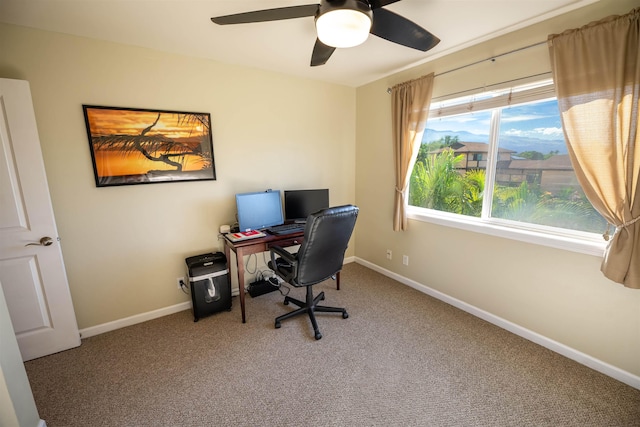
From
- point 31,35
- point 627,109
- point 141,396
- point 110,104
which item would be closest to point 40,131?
point 110,104

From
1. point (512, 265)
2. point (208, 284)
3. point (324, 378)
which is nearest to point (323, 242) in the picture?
point (324, 378)

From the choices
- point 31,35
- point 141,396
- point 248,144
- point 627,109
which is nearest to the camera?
point 627,109

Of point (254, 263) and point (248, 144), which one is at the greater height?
point (248, 144)

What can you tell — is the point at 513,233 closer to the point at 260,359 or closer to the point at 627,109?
the point at 627,109

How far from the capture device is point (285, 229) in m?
2.66

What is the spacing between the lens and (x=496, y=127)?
2.23m

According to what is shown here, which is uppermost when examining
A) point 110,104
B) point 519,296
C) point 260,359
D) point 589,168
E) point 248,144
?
point 110,104

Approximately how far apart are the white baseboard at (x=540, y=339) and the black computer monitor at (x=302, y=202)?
4.57 feet

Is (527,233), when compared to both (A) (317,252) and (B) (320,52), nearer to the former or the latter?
(A) (317,252)

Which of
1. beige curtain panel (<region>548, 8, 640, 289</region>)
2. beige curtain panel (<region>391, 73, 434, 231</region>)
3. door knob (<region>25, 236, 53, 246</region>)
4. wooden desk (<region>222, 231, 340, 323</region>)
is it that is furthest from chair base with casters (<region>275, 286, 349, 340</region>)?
beige curtain panel (<region>548, 8, 640, 289</region>)

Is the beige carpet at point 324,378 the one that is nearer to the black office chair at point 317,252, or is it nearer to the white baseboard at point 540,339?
the white baseboard at point 540,339

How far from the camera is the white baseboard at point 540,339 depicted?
1.72 m

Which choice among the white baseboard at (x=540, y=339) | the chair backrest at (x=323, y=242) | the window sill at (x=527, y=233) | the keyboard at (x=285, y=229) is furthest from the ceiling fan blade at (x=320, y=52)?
the white baseboard at (x=540, y=339)

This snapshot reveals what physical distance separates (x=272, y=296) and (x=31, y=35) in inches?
112
